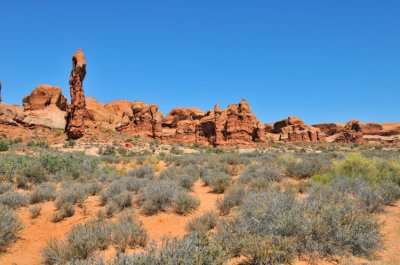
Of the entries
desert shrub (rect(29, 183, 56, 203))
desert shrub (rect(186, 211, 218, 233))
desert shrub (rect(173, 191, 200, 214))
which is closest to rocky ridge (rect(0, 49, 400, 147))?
desert shrub (rect(29, 183, 56, 203))

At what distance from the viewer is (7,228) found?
5.20m

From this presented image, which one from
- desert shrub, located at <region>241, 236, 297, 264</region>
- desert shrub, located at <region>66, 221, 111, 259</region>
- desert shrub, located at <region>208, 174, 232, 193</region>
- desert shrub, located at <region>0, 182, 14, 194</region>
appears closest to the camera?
desert shrub, located at <region>241, 236, 297, 264</region>

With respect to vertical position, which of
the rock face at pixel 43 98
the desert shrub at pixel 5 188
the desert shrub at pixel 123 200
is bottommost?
the desert shrub at pixel 123 200

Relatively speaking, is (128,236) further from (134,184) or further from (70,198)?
(134,184)

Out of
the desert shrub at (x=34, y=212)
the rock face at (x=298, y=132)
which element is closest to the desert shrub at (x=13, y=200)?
the desert shrub at (x=34, y=212)

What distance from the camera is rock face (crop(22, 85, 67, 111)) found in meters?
49.5

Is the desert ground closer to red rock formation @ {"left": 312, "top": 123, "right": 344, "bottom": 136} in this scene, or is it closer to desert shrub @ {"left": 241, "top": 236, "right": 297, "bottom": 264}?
desert shrub @ {"left": 241, "top": 236, "right": 297, "bottom": 264}

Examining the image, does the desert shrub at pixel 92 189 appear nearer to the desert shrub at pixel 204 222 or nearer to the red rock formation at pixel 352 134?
the desert shrub at pixel 204 222

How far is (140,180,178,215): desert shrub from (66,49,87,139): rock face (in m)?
30.8

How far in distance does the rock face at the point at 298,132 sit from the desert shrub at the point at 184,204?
6063 cm

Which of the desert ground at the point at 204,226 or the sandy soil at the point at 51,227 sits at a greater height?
the desert ground at the point at 204,226

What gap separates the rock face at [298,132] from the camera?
64.3m

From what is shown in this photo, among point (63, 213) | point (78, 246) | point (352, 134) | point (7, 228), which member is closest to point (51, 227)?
point (63, 213)

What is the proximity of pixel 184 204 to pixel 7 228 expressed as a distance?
3671 mm
